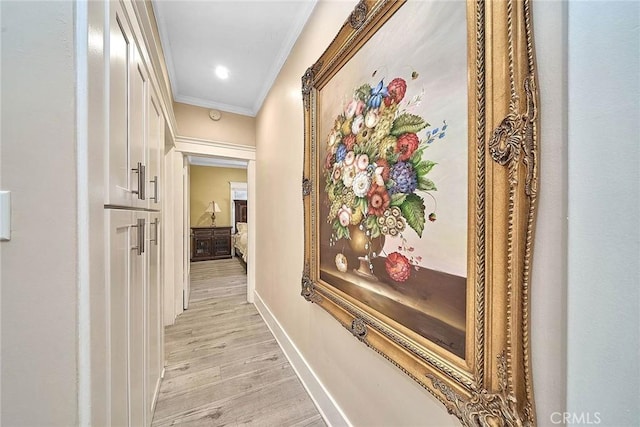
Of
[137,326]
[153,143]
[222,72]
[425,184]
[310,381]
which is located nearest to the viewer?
[425,184]

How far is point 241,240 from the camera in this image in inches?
198

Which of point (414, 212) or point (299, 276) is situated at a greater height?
point (414, 212)

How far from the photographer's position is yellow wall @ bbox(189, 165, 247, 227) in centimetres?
575

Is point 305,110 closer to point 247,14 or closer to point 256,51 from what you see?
point 247,14

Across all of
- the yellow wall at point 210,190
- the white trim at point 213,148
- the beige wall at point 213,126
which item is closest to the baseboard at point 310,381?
the white trim at point 213,148

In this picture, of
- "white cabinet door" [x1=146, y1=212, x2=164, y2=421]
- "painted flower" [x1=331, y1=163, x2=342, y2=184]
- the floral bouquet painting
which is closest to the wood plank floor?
"white cabinet door" [x1=146, y1=212, x2=164, y2=421]

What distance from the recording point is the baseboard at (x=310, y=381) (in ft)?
4.17

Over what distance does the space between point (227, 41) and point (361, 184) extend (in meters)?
1.79

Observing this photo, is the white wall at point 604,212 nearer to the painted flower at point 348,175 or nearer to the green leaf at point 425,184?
the green leaf at point 425,184

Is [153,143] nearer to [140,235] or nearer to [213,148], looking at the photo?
[140,235]

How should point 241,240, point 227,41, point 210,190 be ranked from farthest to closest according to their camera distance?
1. point 210,190
2. point 241,240
3. point 227,41

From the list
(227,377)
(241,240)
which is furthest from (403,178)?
(241,240)

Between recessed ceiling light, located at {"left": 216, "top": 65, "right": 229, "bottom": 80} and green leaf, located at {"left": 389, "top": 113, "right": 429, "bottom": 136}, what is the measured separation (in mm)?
2094

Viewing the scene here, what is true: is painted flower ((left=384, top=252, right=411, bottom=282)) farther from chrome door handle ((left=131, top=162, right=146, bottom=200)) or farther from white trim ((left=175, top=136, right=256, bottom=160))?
white trim ((left=175, top=136, right=256, bottom=160))
